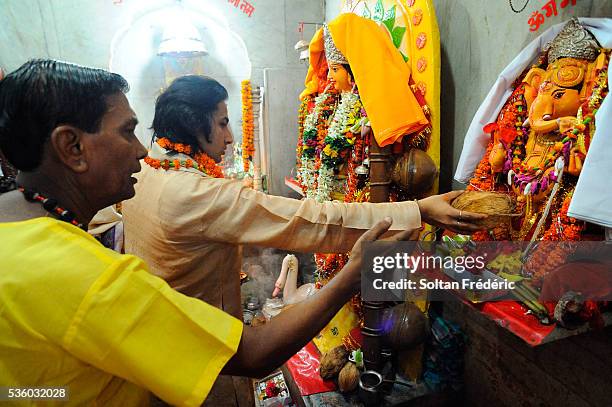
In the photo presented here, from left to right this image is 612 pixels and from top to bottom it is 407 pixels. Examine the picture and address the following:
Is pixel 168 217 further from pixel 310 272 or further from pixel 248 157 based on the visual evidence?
pixel 248 157

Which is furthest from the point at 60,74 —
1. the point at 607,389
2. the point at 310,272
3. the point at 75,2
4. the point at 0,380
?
the point at 75,2

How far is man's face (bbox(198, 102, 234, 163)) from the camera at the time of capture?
6.10ft

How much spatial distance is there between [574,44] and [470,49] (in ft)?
2.94

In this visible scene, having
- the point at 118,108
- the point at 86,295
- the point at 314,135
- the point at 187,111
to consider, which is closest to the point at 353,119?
the point at 314,135

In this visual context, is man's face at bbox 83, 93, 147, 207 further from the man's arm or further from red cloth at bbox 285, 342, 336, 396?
red cloth at bbox 285, 342, 336, 396

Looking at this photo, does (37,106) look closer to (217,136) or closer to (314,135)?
(217,136)

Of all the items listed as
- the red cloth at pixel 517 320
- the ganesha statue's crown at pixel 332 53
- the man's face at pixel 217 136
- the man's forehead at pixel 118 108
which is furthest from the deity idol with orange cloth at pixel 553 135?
the man's forehead at pixel 118 108

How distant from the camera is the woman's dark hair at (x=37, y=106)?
0.90 meters

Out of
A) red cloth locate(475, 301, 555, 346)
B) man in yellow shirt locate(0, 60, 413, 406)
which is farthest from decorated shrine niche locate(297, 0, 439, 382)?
man in yellow shirt locate(0, 60, 413, 406)

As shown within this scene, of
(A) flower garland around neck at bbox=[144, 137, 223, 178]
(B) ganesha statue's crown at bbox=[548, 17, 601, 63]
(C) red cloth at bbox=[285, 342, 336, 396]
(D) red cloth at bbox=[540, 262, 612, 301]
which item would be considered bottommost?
(C) red cloth at bbox=[285, 342, 336, 396]

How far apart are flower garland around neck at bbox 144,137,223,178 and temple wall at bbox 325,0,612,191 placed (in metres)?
1.55

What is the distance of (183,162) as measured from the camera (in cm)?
171

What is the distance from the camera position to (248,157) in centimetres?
→ 489

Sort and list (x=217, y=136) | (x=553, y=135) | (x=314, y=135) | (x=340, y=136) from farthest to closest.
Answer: (x=314, y=135), (x=340, y=136), (x=217, y=136), (x=553, y=135)
